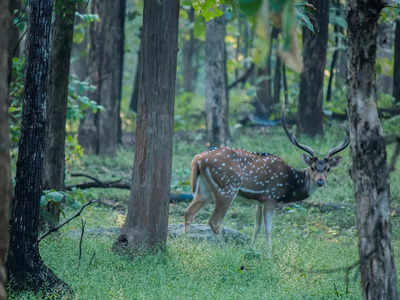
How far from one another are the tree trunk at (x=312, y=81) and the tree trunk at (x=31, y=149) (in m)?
10.2

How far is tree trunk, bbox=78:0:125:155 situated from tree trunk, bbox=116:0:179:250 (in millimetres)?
9538

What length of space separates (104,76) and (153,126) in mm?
9708

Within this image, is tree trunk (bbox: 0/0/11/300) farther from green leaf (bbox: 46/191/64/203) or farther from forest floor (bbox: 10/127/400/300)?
green leaf (bbox: 46/191/64/203)

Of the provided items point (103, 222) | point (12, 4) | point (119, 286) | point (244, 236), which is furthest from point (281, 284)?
point (12, 4)

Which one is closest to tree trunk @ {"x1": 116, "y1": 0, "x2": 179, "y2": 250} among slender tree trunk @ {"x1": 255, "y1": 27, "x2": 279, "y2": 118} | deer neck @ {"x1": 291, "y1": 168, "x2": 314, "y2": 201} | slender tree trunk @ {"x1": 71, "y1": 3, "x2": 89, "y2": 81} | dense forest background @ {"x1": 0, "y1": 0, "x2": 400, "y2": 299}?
dense forest background @ {"x1": 0, "y1": 0, "x2": 400, "y2": 299}

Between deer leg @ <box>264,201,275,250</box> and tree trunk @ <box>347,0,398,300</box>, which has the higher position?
tree trunk @ <box>347,0,398,300</box>

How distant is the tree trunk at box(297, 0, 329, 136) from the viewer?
50.4 feet

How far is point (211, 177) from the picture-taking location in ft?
29.9

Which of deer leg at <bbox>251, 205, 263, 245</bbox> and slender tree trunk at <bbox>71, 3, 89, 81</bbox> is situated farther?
slender tree trunk at <bbox>71, 3, 89, 81</bbox>

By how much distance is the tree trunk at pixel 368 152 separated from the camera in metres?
4.61

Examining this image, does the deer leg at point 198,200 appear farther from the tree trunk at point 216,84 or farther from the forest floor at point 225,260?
the tree trunk at point 216,84

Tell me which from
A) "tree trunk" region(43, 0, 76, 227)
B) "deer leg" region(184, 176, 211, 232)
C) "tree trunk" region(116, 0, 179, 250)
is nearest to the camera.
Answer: "tree trunk" region(116, 0, 179, 250)

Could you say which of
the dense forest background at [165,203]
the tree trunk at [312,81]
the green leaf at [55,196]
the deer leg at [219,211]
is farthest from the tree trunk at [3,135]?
the tree trunk at [312,81]

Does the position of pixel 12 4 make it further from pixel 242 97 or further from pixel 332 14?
pixel 242 97
